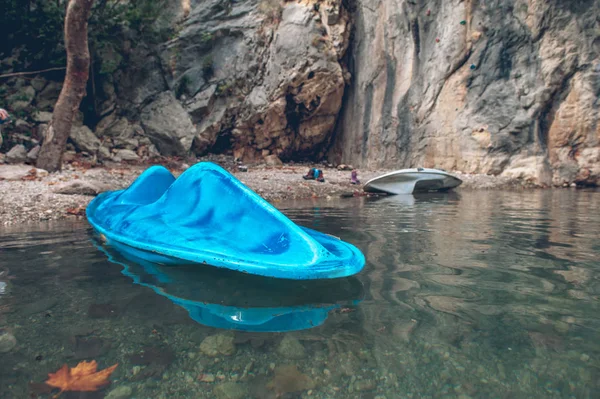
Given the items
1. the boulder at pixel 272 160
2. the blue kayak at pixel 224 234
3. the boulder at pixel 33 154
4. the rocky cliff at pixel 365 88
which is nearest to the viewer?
the blue kayak at pixel 224 234

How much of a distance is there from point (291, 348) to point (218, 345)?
282 millimetres

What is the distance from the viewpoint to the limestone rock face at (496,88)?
10.5m

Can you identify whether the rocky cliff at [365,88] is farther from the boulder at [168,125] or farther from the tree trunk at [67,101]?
the tree trunk at [67,101]

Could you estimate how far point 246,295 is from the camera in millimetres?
1917

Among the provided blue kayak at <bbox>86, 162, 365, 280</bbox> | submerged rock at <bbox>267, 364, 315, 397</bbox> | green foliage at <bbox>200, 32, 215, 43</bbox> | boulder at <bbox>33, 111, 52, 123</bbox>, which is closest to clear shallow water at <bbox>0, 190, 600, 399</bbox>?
submerged rock at <bbox>267, 364, 315, 397</bbox>

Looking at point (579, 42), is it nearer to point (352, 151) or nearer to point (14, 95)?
point (352, 151)

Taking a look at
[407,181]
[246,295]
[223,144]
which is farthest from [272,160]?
[246,295]

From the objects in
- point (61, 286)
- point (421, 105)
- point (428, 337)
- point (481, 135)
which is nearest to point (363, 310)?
point (428, 337)

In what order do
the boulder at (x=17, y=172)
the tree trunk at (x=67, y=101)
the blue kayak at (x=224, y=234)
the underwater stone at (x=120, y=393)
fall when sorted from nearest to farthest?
the underwater stone at (x=120, y=393), the blue kayak at (x=224, y=234), the boulder at (x=17, y=172), the tree trunk at (x=67, y=101)

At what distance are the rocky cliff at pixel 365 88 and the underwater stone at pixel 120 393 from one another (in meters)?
11.0

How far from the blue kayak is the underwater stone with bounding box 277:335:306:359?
1.41 feet

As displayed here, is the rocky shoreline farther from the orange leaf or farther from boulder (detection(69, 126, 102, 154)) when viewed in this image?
the orange leaf

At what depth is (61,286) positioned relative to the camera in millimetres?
2094


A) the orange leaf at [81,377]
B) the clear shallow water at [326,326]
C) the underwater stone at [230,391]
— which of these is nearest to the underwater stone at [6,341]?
the clear shallow water at [326,326]
